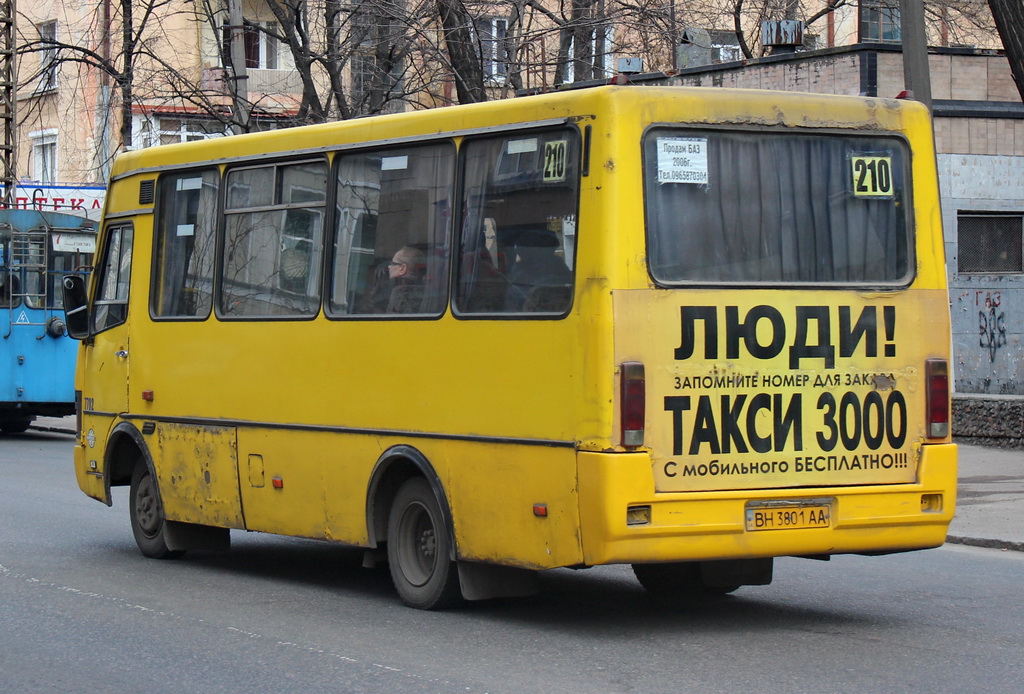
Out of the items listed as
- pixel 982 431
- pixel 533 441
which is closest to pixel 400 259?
pixel 533 441

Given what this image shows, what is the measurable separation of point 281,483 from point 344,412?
2.63ft

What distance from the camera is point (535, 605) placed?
9141 millimetres

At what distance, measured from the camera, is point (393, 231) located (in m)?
9.08

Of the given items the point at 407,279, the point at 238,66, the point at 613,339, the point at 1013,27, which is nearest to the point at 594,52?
the point at 238,66

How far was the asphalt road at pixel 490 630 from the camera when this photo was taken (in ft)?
22.9

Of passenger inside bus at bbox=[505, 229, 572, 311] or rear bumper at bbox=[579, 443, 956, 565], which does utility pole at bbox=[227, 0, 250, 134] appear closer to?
passenger inside bus at bbox=[505, 229, 572, 311]

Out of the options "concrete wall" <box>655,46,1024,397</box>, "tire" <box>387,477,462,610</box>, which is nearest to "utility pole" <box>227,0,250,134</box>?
"concrete wall" <box>655,46,1024,397</box>

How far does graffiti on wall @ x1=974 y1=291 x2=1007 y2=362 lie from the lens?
2280 cm

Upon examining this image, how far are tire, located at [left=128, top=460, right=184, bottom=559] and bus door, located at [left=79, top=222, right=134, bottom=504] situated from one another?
25 centimetres

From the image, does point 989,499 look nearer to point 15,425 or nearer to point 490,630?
point 490,630

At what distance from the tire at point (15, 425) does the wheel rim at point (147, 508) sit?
14739 mm

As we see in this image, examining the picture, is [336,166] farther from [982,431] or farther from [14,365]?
[14,365]

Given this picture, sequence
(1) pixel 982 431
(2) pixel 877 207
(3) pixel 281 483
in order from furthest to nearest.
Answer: (1) pixel 982 431, (3) pixel 281 483, (2) pixel 877 207

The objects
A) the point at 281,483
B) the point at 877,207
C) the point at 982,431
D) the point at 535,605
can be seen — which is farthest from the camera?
the point at 982,431
